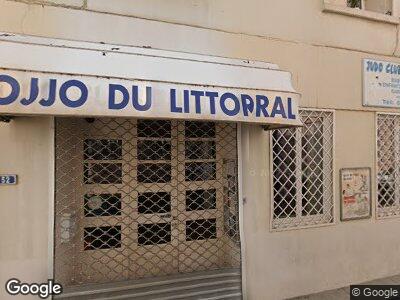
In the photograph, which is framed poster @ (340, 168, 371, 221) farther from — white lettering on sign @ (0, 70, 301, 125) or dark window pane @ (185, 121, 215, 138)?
dark window pane @ (185, 121, 215, 138)

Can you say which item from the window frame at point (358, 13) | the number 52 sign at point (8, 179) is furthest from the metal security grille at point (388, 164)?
the number 52 sign at point (8, 179)

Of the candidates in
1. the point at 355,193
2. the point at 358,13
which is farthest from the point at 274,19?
the point at 355,193

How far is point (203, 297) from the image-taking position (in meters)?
4.56

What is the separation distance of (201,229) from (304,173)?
171cm

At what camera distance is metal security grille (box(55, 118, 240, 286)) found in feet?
14.0

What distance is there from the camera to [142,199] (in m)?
4.66

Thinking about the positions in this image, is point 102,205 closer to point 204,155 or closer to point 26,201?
point 26,201

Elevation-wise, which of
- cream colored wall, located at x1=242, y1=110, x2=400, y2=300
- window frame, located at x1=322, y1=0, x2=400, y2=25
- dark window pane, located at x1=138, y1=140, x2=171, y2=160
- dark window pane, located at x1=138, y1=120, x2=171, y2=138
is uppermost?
window frame, located at x1=322, y1=0, x2=400, y2=25

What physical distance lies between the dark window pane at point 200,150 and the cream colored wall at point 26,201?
1665mm

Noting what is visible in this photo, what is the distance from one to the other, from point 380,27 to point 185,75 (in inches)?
152

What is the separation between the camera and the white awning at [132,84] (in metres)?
3.34

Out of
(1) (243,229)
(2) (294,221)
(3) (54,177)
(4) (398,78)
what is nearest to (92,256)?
(3) (54,177)

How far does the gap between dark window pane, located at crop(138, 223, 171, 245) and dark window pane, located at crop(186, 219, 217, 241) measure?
0.27m

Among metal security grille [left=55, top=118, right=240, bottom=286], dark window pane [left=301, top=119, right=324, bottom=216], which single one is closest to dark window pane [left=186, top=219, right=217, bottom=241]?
metal security grille [left=55, top=118, right=240, bottom=286]
